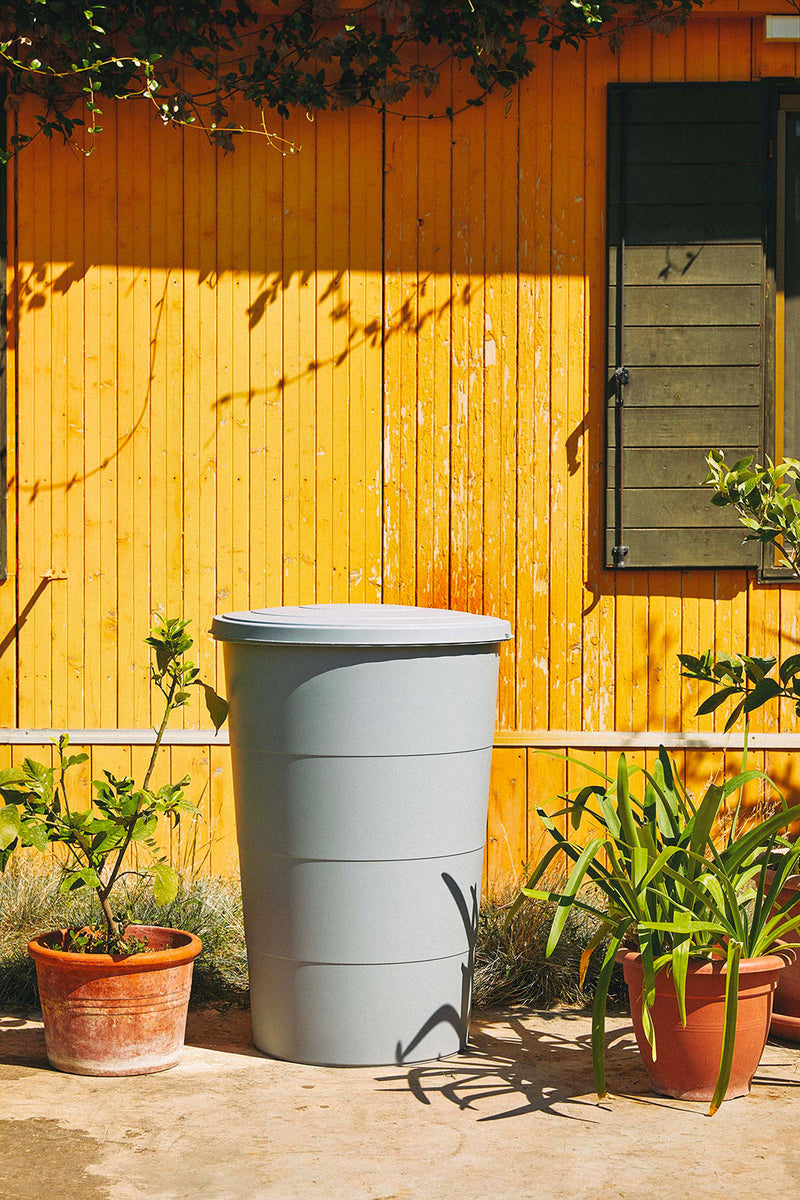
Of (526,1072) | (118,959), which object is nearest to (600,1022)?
(526,1072)

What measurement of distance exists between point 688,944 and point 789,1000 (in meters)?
0.84

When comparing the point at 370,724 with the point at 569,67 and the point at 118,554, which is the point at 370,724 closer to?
the point at 118,554

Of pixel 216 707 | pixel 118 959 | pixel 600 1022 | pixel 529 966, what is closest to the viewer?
pixel 600 1022

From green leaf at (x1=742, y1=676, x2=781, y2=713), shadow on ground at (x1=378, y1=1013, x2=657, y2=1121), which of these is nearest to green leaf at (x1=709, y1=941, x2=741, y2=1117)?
shadow on ground at (x1=378, y1=1013, x2=657, y2=1121)

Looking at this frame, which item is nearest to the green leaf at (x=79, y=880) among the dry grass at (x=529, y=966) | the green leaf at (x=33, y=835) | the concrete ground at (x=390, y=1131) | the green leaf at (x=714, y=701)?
the green leaf at (x=33, y=835)

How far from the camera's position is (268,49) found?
4879 mm

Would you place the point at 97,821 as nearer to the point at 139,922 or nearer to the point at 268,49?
the point at 139,922

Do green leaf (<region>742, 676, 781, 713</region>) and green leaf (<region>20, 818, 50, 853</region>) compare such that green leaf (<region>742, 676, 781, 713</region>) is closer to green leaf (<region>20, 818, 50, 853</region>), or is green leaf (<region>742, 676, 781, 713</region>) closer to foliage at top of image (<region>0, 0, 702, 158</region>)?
green leaf (<region>20, 818, 50, 853</region>)

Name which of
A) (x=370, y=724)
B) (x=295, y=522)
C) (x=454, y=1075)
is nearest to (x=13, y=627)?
(x=295, y=522)

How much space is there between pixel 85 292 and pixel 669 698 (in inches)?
112

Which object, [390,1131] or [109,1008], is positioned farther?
[109,1008]

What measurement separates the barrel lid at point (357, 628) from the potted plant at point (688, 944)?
23.3 inches

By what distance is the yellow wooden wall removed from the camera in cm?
492

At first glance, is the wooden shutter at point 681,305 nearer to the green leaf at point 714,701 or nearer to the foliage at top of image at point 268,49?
the foliage at top of image at point 268,49
